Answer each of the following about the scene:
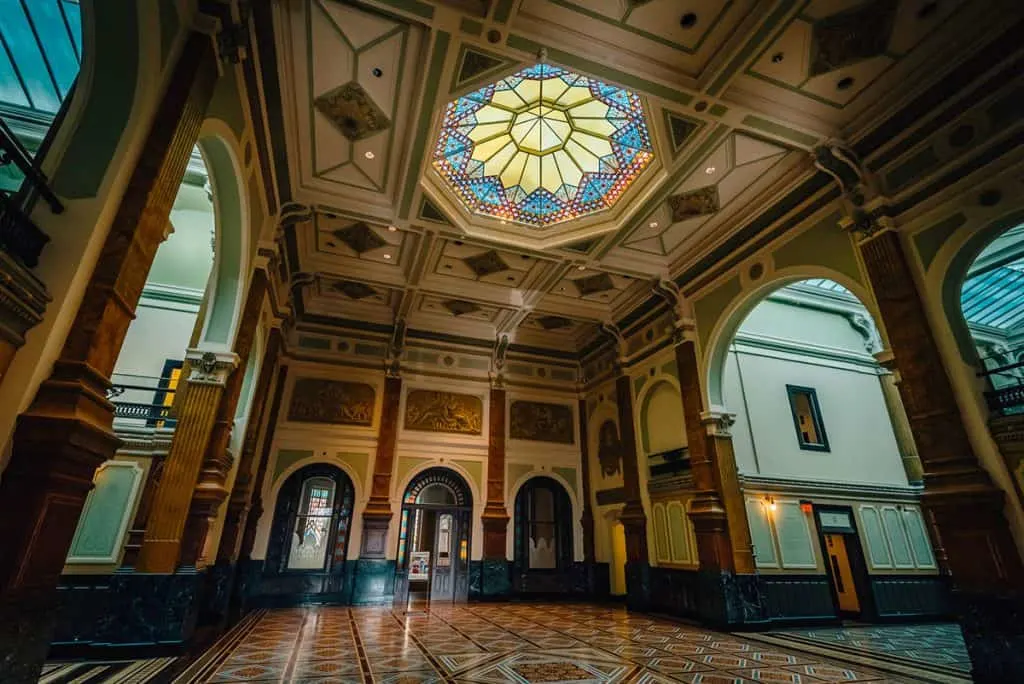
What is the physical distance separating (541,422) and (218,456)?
29.1 feet

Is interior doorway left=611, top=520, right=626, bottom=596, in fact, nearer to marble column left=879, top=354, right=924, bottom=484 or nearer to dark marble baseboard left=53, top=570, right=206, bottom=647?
marble column left=879, top=354, right=924, bottom=484

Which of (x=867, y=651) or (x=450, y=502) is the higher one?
(x=450, y=502)

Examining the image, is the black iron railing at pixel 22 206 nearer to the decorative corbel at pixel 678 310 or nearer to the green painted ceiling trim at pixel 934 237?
the green painted ceiling trim at pixel 934 237

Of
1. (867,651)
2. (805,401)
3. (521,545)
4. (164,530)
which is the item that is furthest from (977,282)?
(164,530)

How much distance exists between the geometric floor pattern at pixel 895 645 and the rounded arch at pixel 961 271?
3.55 meters

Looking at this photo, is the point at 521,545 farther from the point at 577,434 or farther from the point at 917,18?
the point at 917,18

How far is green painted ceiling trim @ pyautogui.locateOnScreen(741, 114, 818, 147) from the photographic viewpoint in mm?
6559

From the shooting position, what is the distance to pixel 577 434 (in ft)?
45.5

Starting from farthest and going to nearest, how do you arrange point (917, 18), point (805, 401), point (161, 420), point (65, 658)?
point (805, 401)
point (161, 420)
point (917, 18)
point (65, 658)

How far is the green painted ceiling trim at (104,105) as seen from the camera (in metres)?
3.15

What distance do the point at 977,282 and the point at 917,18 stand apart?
8353mm

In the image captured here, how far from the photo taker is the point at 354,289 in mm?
11539

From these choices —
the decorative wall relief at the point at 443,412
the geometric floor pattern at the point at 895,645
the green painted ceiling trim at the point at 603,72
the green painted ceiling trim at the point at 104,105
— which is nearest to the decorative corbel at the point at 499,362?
the decorative wall relief at the point at 443,412

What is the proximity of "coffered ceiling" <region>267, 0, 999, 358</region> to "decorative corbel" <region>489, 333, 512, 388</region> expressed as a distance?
357 centimetres
